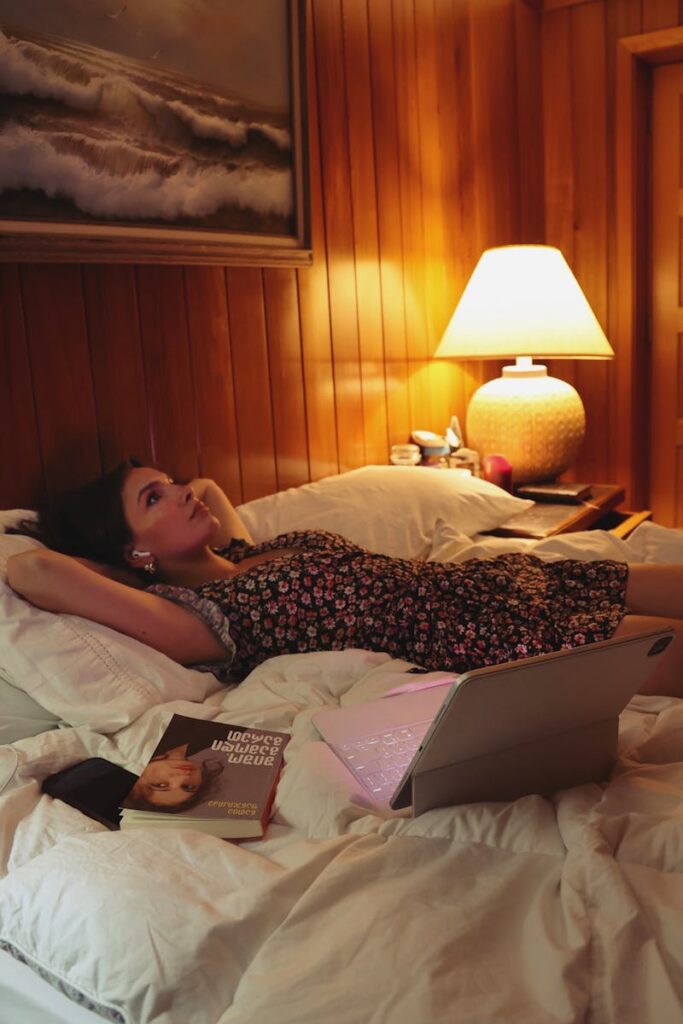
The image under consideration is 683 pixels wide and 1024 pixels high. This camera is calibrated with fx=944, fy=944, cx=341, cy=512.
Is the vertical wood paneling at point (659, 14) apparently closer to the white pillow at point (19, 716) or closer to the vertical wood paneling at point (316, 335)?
the vertical wood paneling at point (316, 335)

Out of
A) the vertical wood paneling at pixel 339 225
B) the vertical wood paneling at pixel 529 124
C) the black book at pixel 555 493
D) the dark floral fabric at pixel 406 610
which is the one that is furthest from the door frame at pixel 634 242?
the dark floral fabric at pixel 406 610

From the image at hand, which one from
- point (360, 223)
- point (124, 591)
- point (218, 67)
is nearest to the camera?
point (124, 591)

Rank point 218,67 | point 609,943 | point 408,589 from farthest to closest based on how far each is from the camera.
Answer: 1. point 218,67
2. point 408,589
3. point 609,943

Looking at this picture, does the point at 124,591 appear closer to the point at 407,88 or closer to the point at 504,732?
the point at 504,732

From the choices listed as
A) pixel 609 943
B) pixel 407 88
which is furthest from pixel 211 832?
pixel 407 88

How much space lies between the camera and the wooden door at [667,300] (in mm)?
3344

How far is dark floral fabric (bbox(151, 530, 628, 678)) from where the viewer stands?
1.52 meters

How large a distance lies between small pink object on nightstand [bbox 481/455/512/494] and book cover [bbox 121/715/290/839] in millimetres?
1645

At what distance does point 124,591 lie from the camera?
1.46 meters

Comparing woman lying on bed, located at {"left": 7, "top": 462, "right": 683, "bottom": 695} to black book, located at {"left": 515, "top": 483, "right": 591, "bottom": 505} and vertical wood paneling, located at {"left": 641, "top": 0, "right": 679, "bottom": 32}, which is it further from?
vertical wood paneling, located at {"left": 641, "top": 0, "right": 679, "bottom": 32}

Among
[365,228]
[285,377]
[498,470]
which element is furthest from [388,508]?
[365,228]

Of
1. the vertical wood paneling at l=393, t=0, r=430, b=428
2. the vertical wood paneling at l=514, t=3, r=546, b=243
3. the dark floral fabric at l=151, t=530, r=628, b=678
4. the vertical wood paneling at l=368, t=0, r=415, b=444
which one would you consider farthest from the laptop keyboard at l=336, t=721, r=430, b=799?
the vertical wood paneling at l=514, t=3, r=546, b=243

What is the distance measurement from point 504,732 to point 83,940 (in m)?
0.44

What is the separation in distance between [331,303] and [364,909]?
1.90 metres
